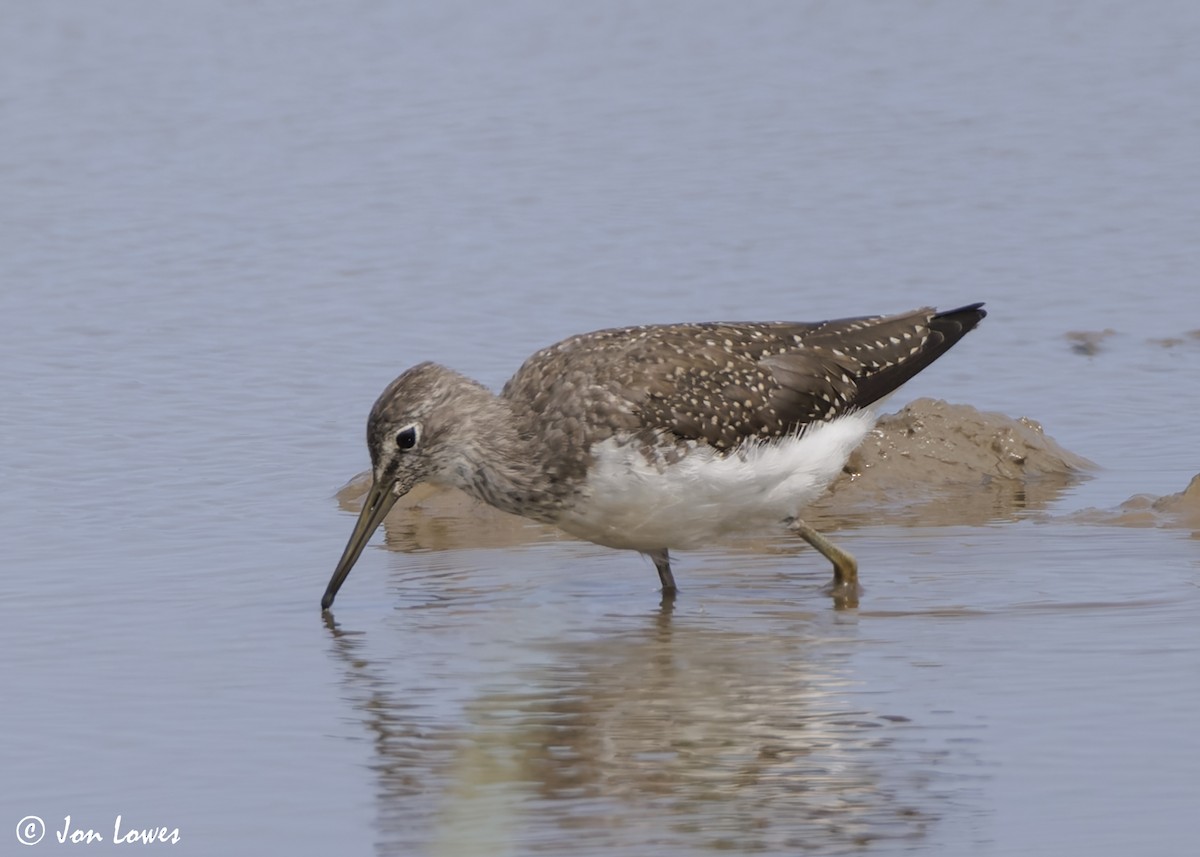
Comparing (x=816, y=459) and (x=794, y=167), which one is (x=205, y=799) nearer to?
(x=816, y=459)

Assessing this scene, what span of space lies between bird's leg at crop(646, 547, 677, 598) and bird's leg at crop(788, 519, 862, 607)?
2.19 ft

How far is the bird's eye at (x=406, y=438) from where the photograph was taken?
9945mm

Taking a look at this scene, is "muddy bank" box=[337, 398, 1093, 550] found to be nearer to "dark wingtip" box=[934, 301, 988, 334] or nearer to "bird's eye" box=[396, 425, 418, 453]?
"dark wingtip" box=[934, 301, 988, 334]

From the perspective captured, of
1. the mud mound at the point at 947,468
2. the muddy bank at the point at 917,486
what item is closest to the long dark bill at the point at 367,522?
the muddy bank at the point at 917,486

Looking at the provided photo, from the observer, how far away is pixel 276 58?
2322cm

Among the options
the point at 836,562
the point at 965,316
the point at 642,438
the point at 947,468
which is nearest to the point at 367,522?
Result: the point at 642,438

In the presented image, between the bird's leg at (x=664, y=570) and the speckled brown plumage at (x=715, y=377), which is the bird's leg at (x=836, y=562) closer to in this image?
the speckled brown plumage at (x=715, y=377)

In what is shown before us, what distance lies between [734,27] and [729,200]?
6.58m

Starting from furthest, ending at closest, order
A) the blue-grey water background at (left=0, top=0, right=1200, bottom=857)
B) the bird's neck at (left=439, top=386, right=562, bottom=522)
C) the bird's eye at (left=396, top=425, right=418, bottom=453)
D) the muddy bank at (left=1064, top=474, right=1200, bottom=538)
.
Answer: the muddy bank at (left=1064, top=474, right=1200, bottom=538) → the bird's eye at (left=396, top=425, right=418, bottom=453) → the bird's neck at (left=439, top=386, right=562, bottom=522) → the blue-grey water background at (left=0, top=0, right=1200, bottom=857)

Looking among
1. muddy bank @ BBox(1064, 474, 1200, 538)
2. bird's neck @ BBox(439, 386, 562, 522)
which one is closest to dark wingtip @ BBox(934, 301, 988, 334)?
muddy bank @ BBox(1064, 474, 1200, 538)

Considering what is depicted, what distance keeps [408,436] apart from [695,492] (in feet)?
4.59

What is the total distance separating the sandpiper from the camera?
966cm

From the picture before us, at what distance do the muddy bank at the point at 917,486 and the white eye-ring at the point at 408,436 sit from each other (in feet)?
4.82

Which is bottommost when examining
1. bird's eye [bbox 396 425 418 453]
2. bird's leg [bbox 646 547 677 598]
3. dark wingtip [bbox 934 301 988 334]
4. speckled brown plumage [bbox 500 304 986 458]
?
bird's leg [bbox 646 547 677 598]
